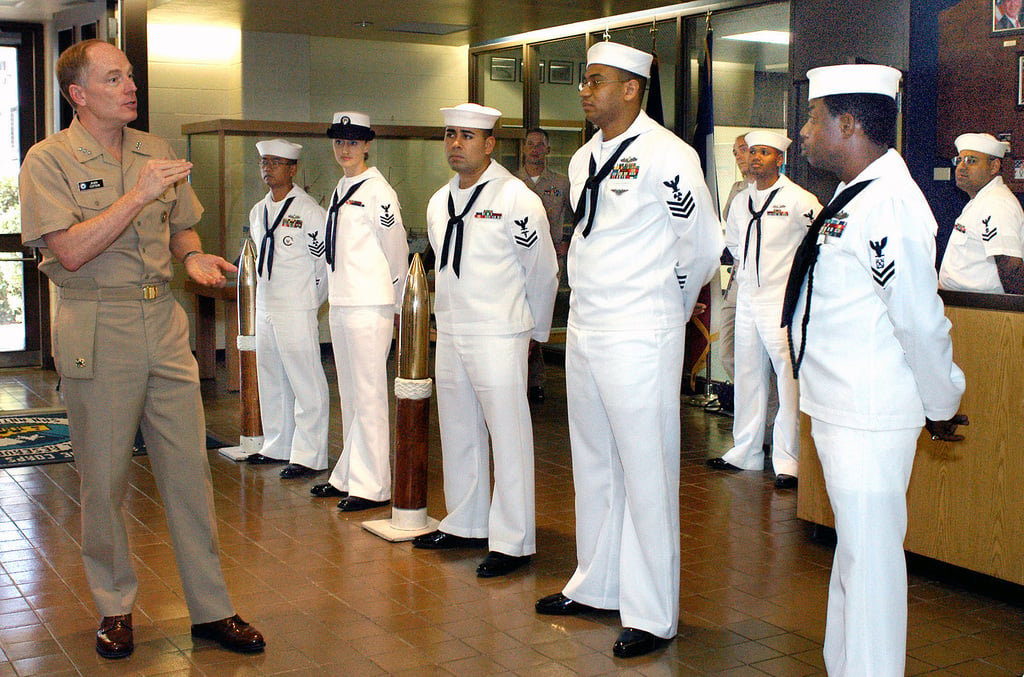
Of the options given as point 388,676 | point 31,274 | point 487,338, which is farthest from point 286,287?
point 31,274

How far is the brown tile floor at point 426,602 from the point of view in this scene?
411cm

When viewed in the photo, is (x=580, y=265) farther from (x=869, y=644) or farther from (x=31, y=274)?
(x=31, y=274)

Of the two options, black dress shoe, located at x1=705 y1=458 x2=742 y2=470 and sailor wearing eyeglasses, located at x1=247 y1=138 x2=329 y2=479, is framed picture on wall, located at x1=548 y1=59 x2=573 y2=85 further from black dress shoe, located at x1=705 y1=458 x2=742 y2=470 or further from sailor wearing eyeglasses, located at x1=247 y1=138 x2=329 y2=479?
black dress shoe, located at x1=705 y1=458 x2=742 y2=470

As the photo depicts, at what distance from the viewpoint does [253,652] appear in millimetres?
4176

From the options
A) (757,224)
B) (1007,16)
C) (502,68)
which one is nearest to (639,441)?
(757,224)

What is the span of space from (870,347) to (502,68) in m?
9.98

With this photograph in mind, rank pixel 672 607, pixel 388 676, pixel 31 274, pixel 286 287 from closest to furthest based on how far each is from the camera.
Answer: pixel 388 676
pixel 672 607
pixel 286 287
pixel 31 274

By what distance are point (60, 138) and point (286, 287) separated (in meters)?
2.96

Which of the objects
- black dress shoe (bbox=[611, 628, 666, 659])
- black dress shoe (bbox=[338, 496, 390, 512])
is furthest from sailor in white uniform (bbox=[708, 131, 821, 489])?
black dress shoe (bbox=[611, 628, 666, 659])

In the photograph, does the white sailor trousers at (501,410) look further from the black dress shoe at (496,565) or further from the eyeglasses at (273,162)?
the eyeglasses at (273,162)

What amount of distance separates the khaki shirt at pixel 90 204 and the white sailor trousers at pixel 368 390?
2137 millimetres

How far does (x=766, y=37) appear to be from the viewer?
940 cm

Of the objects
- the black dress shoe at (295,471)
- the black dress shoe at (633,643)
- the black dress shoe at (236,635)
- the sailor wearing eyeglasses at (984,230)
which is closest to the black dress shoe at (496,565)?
the black dress shoe at (633,643)

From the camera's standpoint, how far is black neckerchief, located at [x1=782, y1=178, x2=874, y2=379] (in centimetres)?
332
